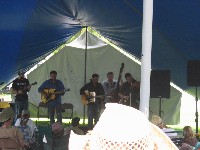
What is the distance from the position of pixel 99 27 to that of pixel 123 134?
9600 mm

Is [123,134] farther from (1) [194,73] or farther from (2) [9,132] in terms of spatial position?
(1) [194,73]

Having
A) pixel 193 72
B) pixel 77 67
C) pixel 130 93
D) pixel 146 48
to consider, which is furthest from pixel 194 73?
pixel 77 67

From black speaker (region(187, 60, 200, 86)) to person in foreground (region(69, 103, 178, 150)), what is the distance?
23.5ft

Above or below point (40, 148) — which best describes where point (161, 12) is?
above

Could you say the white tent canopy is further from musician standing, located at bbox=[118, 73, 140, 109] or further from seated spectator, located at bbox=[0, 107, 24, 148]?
seated spectator, located at bbox=[0, 107, 24, 148]

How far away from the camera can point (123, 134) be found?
5.37 feet

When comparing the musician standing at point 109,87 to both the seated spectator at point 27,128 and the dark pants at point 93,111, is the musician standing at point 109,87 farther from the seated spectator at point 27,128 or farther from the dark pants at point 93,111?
the seated spectator at point 27,128

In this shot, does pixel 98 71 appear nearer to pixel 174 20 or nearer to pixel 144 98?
pixel 174 20

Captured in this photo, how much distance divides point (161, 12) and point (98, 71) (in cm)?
648

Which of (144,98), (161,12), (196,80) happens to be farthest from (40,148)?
(196,80)

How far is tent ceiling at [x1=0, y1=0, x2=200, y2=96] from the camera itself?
7973mm

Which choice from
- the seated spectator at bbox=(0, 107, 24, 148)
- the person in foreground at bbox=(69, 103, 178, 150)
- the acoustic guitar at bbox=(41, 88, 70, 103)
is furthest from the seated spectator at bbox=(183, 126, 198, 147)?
the acoustic guitar at bbox=(41, 88, 70, 103)

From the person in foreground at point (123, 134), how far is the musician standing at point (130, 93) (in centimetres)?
863

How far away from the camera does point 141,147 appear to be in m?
1.60
